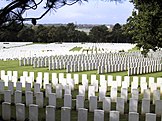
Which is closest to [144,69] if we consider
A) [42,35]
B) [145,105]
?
[145,105]

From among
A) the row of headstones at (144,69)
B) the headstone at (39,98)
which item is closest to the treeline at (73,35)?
the row of headstones at (144,69)

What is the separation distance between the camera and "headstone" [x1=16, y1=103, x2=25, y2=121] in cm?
720

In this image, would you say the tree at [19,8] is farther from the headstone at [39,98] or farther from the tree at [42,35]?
the tree at [42,35]

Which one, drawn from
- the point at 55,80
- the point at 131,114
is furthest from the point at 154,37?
the point at 131,114

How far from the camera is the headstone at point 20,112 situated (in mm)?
7203

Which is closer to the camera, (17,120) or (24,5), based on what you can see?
(24,5)

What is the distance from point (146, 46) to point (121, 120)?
7328mm

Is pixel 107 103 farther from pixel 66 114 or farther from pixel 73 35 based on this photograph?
pixel 73 35

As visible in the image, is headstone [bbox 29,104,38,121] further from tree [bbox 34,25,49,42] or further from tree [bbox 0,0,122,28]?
tree [bbox 34,25,49,42]

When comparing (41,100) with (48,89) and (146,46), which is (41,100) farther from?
(146,46)

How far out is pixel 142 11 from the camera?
14.4 metres

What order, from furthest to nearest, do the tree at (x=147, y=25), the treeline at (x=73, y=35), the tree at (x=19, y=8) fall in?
the treeline at (x=73, y=35), the tree at (x=147, y=25), the tree at (x=19, y=8)

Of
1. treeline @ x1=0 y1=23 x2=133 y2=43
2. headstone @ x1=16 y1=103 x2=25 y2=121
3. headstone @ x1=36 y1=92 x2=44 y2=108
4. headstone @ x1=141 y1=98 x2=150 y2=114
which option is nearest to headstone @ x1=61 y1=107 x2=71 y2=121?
headstone @ x1=16 y1=103 x2=25 y2=121

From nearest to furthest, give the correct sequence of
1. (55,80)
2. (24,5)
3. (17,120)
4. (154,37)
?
1. (24,5)
2. (17,120)
3. (55,80)
4. (154,37)
